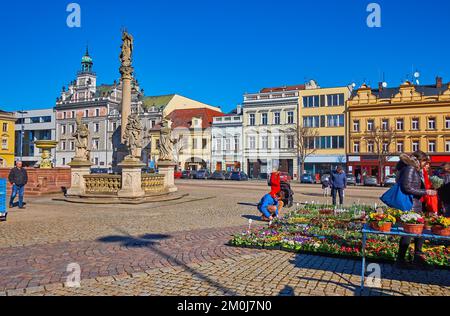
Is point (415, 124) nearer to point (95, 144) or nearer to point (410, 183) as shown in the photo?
point (410, 183)

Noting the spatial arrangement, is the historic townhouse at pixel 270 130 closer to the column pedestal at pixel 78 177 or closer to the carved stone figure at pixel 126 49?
the carved stone figure at pixel 126 49

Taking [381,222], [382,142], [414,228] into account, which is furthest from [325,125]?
[414,228]

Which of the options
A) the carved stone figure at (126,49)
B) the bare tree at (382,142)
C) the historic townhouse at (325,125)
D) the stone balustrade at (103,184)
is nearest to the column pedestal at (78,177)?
the stone balustrade at (103,184)

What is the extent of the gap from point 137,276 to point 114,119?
64.8 m

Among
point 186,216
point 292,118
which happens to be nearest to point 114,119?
point 292,118

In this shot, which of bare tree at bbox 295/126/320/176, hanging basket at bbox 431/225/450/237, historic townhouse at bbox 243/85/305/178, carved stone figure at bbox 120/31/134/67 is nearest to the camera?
hanging basket at bbox 431/225/450/237

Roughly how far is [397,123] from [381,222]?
46.4m

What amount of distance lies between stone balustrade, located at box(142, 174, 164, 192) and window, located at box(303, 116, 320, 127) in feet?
120

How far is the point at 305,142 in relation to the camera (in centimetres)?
5078

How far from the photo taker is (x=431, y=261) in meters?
6.26

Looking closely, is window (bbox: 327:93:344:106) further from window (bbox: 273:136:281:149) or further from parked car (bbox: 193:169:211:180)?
parked car (bbox: 193:169:211:180)

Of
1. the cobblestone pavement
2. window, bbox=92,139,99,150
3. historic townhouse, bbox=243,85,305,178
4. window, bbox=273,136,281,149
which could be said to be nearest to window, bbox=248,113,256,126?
historic townhouse, bbox=243,85,305,178

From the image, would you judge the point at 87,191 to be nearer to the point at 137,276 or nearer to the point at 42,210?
the point at 42,210

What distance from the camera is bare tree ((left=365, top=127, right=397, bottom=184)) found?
44.7 m
